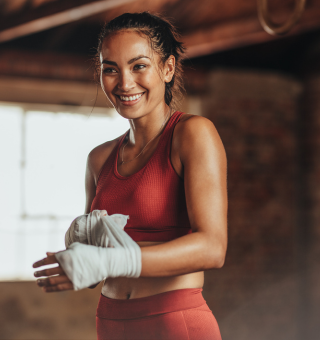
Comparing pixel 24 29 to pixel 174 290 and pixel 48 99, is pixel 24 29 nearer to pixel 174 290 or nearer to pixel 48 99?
pixel 48 99

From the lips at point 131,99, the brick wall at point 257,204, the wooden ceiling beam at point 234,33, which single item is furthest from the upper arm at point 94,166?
the brick wall at point 257,204

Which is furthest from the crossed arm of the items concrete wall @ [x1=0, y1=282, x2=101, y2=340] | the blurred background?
concrete wall @ [x1=0, y1=282, x2=101, y2=340]

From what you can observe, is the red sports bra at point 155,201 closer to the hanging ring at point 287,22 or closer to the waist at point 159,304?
the waist at point 159,304

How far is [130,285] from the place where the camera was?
93cm

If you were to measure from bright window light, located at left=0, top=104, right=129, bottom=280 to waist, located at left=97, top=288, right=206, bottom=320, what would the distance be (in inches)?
105

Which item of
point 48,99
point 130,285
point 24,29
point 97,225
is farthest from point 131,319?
point 48,99

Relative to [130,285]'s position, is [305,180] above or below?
above

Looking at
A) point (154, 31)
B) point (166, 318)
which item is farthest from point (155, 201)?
point (154, 31)

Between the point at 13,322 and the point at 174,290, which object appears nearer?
the point at 174,290

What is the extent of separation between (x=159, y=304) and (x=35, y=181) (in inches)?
108

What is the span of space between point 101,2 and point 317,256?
9.30ft

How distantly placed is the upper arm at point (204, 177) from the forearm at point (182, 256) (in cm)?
2

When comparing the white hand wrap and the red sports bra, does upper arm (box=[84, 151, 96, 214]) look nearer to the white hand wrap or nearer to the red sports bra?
the red sports bra

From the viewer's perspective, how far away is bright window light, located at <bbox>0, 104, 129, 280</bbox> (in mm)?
3412
